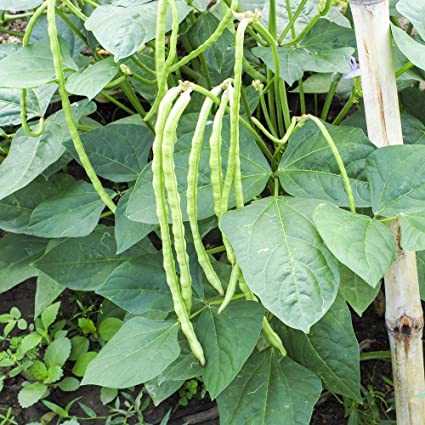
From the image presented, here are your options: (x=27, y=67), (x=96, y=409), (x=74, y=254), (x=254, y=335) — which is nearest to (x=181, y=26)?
(x=27, y=67)

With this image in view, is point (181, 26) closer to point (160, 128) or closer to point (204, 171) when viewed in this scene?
point (204, 171)

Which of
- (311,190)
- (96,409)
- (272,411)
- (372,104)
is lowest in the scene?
(96,409)

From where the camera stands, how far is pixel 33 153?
1239 mm

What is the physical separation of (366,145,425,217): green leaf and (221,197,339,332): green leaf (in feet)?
0.34

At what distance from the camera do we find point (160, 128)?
84 cm

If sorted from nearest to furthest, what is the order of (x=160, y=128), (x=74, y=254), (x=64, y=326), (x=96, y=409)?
(x=160, y=128) < (x=74, y=254) < (x=96, y=409) < (x=64, y=326)

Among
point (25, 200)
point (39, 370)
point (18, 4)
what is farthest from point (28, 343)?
point (18, 4)

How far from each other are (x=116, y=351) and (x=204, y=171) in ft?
0.99

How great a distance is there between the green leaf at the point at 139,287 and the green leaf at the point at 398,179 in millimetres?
364

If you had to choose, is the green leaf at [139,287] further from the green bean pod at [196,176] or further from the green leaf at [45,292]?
the green leaf at [45,292]

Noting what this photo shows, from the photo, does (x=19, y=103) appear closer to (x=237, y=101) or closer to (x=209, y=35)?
(x=209, y=35)

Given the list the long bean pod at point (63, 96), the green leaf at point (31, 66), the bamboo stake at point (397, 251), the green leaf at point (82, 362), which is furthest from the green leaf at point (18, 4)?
the green leaf at point (82, 362)

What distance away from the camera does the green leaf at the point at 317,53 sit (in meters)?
1.15

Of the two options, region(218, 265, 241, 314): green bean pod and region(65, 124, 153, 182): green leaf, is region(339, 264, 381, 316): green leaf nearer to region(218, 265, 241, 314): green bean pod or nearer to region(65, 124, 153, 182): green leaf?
region(218, 265, 241, 314): green bean pod
